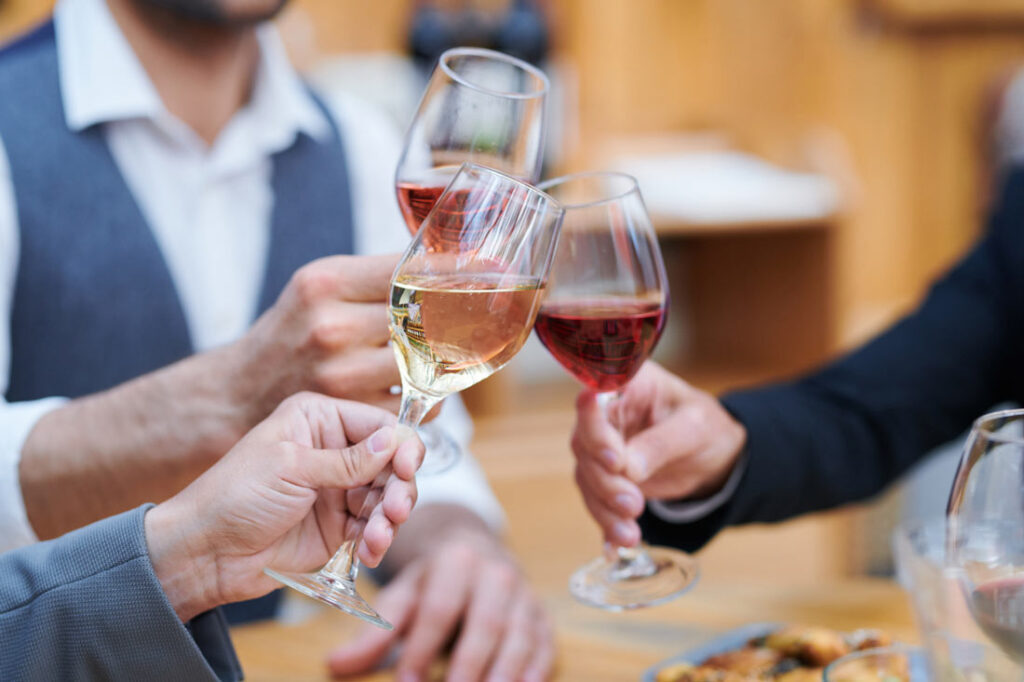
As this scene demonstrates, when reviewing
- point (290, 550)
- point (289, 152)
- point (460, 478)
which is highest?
point (289, 152)

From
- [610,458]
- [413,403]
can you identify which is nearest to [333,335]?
[413,403]

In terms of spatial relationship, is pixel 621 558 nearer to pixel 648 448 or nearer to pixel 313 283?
pixel 648 448

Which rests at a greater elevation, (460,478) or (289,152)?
(289,152)

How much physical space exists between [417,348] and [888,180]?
→ 2.55 m

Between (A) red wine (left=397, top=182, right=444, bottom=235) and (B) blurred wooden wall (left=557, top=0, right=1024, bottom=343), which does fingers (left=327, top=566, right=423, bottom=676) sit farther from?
(B) blurred wooden wall (left=557, top=0, right=1024, bottom=343)

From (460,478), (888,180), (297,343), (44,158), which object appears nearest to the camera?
(297,343)

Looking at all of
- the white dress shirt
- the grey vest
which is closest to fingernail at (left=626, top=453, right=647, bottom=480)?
the white dress shirt

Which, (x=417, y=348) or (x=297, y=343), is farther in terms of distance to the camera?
(x=297, y=343)

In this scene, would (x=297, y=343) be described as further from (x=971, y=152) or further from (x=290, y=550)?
(x=971, y=152)

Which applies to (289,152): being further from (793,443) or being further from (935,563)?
(935,563)

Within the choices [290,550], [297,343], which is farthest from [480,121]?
A: [290,550]

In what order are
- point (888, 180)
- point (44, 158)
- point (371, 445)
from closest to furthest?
point (371, 445) → point (44, 158) → point (888, 180)

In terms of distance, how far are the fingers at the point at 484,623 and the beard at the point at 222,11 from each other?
0.69m

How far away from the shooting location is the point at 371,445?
0.57 metres
